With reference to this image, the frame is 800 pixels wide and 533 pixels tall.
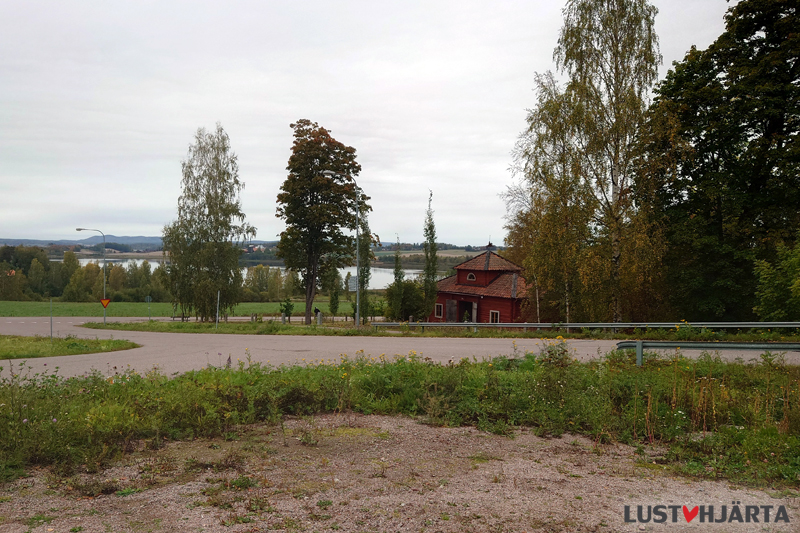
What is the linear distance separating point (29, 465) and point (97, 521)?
82.4 inches

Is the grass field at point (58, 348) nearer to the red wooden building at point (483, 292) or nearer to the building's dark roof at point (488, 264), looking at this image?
the red wooden building at point (483, 292)

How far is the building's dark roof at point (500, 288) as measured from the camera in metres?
36.2

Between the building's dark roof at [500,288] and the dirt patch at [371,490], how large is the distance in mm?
28308

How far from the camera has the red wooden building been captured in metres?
36.6

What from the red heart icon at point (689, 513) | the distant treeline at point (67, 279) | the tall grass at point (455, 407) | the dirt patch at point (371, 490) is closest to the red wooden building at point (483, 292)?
the tall grass at point (455, 407)

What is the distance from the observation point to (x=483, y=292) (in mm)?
38906

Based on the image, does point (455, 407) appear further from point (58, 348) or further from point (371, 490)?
point (58, 348)

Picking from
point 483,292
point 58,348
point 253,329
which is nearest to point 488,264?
point 483,292

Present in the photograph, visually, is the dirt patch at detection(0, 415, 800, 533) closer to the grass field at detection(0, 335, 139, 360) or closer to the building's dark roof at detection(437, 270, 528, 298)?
the grass field at detection(0, 335, 139, 360)

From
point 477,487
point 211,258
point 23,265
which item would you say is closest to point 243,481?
point 477,487

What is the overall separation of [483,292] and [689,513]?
34.6 m

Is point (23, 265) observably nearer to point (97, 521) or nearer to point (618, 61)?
point (618, 61)

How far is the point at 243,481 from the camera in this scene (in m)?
5.03

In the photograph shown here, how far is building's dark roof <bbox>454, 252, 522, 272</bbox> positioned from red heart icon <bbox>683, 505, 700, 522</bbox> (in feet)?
114
